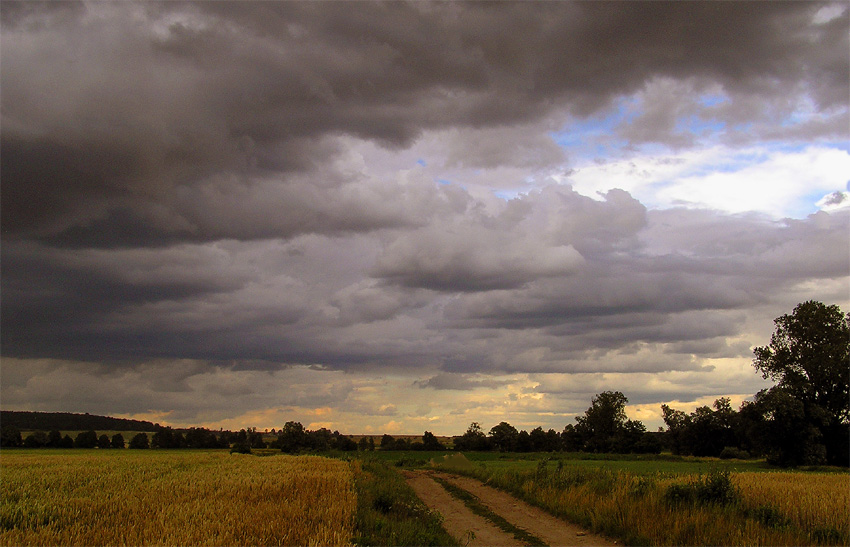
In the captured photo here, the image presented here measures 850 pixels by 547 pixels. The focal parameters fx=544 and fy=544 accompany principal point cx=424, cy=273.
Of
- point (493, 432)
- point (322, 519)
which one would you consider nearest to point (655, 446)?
point (493, 432)

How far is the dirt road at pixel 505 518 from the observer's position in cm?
1695

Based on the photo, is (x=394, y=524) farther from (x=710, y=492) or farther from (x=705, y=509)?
(x=710, y=492)

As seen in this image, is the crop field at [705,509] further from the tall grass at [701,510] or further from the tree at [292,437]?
the tree at [292,437]

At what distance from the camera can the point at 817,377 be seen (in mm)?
57531

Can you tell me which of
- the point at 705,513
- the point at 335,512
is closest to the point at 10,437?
the point at 335,512

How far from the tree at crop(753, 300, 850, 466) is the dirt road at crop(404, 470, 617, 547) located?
41019 mm

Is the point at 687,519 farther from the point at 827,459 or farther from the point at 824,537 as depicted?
the point at 827,459

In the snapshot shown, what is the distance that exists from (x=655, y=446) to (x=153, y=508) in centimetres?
10507

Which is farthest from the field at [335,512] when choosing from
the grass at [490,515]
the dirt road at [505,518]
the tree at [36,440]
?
the tree at [36,440]

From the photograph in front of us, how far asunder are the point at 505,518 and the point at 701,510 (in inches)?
285

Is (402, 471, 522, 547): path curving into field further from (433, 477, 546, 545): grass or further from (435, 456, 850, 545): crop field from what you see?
(435, 456, 850, 545): crop field

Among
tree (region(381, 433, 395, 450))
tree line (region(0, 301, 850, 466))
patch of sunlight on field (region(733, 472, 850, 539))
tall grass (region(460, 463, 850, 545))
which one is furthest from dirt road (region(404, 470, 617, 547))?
tree (region(381, 433, 395, 450))

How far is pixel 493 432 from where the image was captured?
12462cm

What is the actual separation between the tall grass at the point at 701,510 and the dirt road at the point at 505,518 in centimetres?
63
